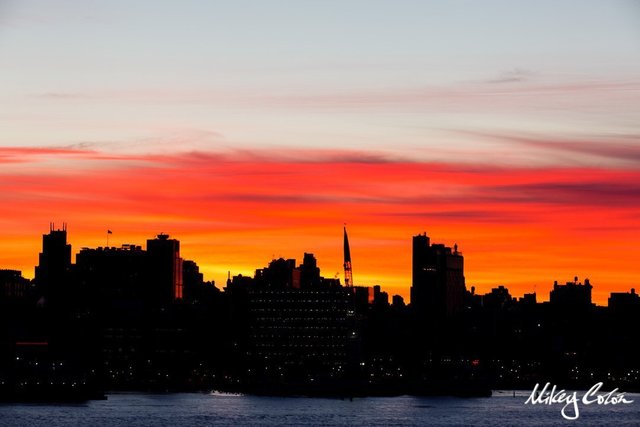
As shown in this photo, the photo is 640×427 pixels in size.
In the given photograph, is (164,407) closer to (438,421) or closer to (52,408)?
(52,408)

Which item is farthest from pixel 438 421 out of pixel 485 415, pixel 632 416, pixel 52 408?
pixel 52 408

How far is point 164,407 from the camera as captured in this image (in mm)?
199875

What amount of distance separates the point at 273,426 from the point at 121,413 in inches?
1266

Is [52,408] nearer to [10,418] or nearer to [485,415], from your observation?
[10,418]

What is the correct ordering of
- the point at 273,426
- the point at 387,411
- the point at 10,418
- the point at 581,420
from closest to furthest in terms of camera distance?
the point at 273,426 → the point at 10,418 → the point at 581,420 → the point at 387,411

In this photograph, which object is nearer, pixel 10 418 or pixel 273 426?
pixel 273 426

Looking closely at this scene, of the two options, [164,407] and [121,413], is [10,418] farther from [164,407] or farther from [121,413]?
[164,407]

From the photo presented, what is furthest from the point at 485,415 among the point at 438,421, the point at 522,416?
the point at 438,421

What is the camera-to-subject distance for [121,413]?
180 m

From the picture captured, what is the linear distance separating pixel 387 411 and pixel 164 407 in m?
27.9

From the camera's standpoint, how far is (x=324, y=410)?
7628 inches

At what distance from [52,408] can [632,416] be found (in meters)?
67.9

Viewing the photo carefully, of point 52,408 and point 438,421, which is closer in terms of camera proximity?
point 438,421

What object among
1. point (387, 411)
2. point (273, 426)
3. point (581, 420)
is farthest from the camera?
point (387, 411)
